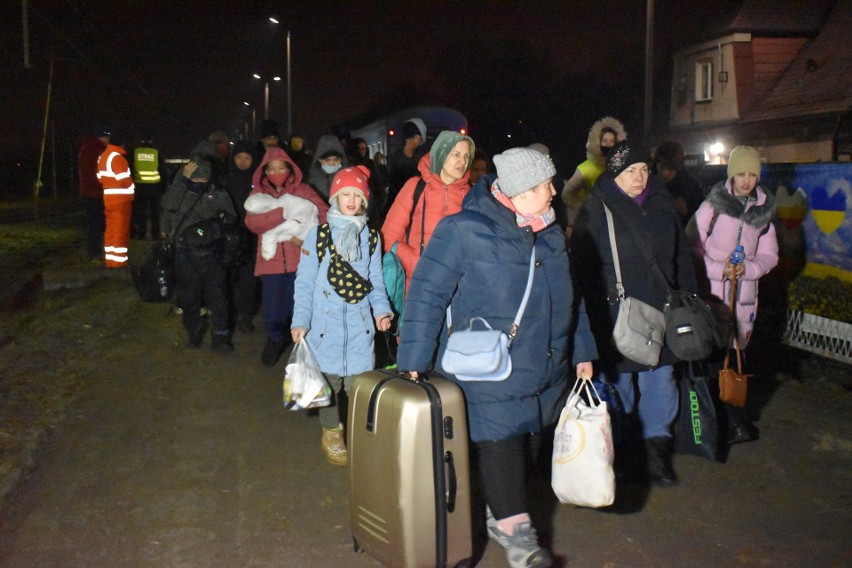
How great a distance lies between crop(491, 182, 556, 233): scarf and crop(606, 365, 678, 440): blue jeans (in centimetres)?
166

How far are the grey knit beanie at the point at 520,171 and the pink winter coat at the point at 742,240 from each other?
264cm

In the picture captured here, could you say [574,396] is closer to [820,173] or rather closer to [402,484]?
[402,484]

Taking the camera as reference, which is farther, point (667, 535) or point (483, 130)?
point (483, 130)

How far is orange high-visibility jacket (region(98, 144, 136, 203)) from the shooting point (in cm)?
1173

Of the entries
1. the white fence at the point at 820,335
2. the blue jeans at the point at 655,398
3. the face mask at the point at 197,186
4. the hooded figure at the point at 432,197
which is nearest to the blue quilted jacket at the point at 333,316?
the hooded figure at the point at 432,197

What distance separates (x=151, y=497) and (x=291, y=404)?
951 millimetres

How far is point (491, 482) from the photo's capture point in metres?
3.92

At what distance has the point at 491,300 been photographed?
3.86 metres

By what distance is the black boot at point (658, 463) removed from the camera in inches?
205

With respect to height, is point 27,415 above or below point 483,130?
below

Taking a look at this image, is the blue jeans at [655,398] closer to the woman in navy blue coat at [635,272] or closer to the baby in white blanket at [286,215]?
the woman in navy blue coat at [635,272]

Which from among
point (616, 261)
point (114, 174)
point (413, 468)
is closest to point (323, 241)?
point (616, 261)

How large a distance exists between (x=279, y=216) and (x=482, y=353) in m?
4.09

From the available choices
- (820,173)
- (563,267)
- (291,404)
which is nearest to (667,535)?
(563,267)
